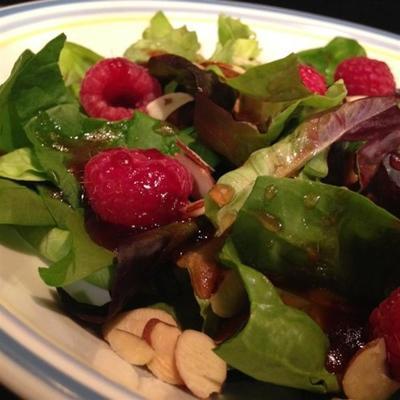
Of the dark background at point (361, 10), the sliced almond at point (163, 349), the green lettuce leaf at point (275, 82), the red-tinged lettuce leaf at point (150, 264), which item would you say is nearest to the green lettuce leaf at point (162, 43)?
the green lettuce leaf at point (275, 82)

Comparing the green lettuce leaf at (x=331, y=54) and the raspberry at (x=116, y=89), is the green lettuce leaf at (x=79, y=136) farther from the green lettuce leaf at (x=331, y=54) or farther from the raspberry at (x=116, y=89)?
the green lettuce leaf at (x=331, y=54)

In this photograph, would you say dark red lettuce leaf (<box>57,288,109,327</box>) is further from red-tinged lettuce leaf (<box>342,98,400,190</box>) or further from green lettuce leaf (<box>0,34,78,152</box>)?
red-tinged lettuce leaf (<box>342,98,400,190</box>)

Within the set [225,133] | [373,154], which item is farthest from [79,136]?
[373,154]

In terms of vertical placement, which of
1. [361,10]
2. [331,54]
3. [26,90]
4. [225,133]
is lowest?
[361,10]

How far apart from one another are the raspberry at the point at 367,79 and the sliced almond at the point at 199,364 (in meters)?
0.62

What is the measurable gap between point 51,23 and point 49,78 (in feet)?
1.17

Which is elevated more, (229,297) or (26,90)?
(26,90)

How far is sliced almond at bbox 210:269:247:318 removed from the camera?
0.78 meters

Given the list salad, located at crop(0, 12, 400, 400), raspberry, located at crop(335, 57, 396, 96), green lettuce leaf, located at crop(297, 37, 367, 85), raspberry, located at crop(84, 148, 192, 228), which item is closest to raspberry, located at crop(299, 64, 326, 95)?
salad, located at crop(0, 12, 400, 400)

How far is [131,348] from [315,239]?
24 centimetres

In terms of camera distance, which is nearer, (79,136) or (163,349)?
(163,349)

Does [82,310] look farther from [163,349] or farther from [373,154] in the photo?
[373,154]

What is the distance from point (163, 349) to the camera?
2.47 feet

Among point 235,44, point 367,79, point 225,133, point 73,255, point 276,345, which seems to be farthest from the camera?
point 235,44
